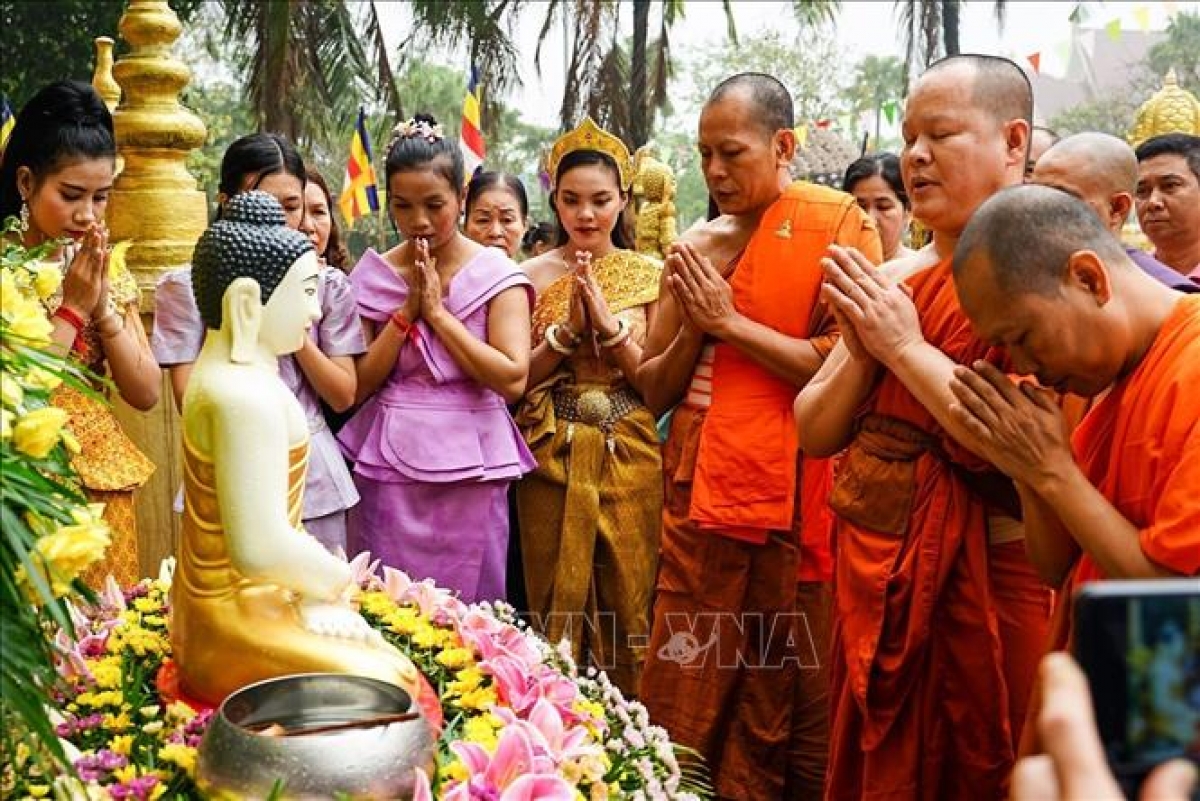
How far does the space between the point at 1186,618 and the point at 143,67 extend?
4197 millimetres

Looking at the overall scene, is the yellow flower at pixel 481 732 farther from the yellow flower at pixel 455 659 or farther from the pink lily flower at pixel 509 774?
the yellow flower at pixel 455 659

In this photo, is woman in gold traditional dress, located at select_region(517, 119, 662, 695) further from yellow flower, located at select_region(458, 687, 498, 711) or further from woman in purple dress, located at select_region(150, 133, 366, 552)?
yellow flower, located at select_region(458, 687, 498, 711)

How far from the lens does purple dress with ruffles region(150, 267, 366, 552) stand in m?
3.60

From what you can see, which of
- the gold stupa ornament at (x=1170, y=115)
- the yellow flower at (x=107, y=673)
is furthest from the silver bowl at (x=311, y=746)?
the gold stupa ornament at (x=1170, y=115)

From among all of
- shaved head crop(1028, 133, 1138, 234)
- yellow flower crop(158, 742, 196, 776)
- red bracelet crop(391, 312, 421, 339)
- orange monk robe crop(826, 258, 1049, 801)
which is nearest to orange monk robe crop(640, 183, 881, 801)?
shaved head crop(1028, 133, 1138, 234)

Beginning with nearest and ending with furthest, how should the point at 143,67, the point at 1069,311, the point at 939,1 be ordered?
the point at 1069,311 → the point at 143,67 → the point at 939,1

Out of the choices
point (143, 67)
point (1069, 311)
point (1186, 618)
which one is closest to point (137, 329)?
point (143, 67)

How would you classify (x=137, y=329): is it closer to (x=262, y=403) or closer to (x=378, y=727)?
(x=262, y=403)

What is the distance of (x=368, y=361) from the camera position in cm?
398

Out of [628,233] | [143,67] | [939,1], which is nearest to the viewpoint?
[143,67]

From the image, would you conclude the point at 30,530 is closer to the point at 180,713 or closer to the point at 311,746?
the point at 311,746

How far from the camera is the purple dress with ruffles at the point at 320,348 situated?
3.60 m

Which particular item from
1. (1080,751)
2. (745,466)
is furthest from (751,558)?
(1080,751)

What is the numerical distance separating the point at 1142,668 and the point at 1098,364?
1448mm
